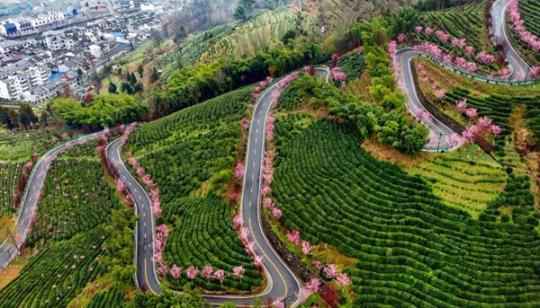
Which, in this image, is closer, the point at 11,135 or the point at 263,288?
the point at 263,288

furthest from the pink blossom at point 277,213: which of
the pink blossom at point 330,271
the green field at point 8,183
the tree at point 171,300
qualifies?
the green field at point 8,183

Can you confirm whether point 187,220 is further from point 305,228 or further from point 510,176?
point 510,176

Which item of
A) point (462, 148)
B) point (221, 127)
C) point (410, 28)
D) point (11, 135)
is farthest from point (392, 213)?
point (11, 135)

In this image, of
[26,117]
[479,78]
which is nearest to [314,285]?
[479,78]

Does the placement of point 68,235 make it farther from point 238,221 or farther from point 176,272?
point 238,221

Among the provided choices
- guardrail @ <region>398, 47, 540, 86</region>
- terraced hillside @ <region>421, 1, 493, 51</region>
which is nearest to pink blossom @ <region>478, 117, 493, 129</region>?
guardrail @ <region>398, 47, 540, 86</region>

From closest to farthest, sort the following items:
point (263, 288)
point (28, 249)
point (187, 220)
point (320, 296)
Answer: point (320, 296)
point (263, 288)
point (187, 220)
point (28, 249)

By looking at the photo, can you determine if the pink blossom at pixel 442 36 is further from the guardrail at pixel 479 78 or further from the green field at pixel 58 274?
the green field at pixel 58 274
